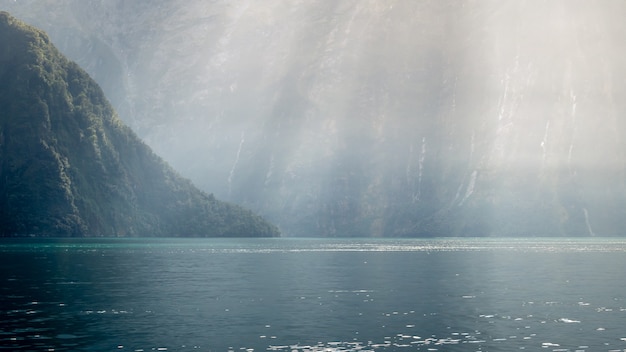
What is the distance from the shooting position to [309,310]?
6900 cm

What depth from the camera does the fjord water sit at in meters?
52.7

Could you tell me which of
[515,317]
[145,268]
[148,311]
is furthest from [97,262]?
[515,317]

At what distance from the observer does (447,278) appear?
10331 centimetres

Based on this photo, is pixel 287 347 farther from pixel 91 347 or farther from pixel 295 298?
pixel 295 298

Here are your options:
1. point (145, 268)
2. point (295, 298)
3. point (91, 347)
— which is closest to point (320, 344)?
point (91, 347)

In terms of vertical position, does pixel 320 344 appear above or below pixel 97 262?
below

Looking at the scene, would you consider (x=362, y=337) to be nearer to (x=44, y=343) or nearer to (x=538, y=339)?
(x=538, y=339)

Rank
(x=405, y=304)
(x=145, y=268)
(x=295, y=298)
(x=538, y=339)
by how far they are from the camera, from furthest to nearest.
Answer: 1. (x=145, y=268)
2. (x=295, y=298)
3. (x=405, y=304)
4. (x=538, y=339)

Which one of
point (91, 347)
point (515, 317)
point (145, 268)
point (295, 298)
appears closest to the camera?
point (91, 347)

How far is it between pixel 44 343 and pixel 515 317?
34.2 meters

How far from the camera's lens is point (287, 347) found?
50531mm

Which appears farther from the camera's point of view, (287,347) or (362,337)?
(362,337)

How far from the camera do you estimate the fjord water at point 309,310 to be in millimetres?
52719

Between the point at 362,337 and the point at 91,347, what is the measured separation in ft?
55.1
